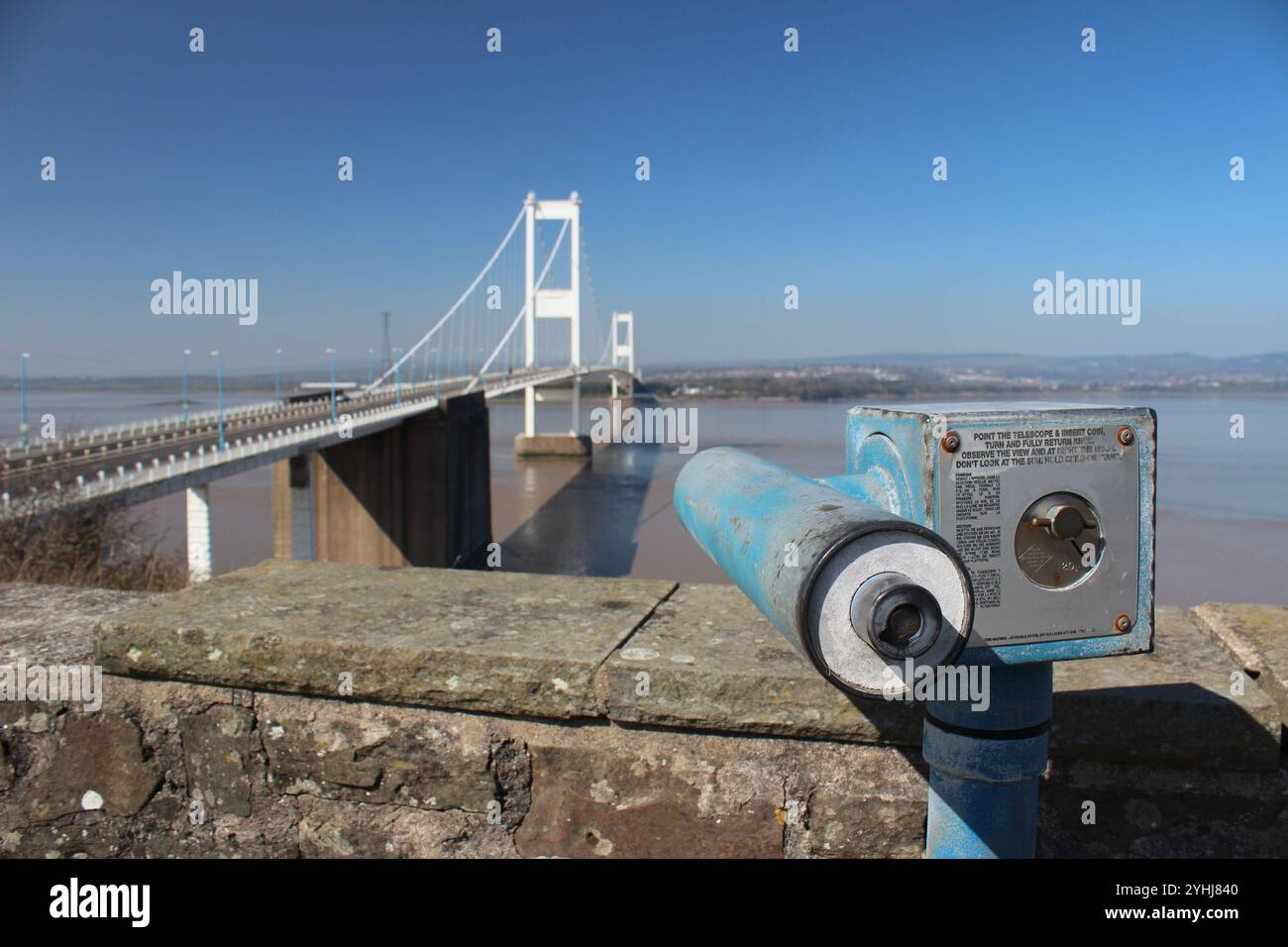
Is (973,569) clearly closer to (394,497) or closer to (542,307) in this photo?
(394,497)

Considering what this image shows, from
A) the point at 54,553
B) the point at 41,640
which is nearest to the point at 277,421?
the point at 54,553

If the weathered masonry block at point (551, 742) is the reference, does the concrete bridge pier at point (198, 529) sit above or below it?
→ below

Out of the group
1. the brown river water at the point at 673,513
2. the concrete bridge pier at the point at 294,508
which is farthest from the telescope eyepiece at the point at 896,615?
the concrete bridge pier at the point at 294,508

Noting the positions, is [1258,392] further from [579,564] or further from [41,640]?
[41,640]

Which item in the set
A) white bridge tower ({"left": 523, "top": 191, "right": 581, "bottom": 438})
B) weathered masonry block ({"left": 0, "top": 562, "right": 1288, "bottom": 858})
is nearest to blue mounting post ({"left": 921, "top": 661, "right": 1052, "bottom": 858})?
weathered masonry block ({"left": 0, "top": 562, "right": 1288, "bottom": 858})

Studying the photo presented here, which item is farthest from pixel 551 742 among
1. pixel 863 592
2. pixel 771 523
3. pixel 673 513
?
pixel 673 513

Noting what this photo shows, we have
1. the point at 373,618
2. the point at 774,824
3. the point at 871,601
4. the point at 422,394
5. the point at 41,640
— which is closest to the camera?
the point at 871,601

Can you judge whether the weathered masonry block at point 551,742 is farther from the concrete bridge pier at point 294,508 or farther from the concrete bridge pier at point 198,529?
the concrete bridge pier at point 294,508
